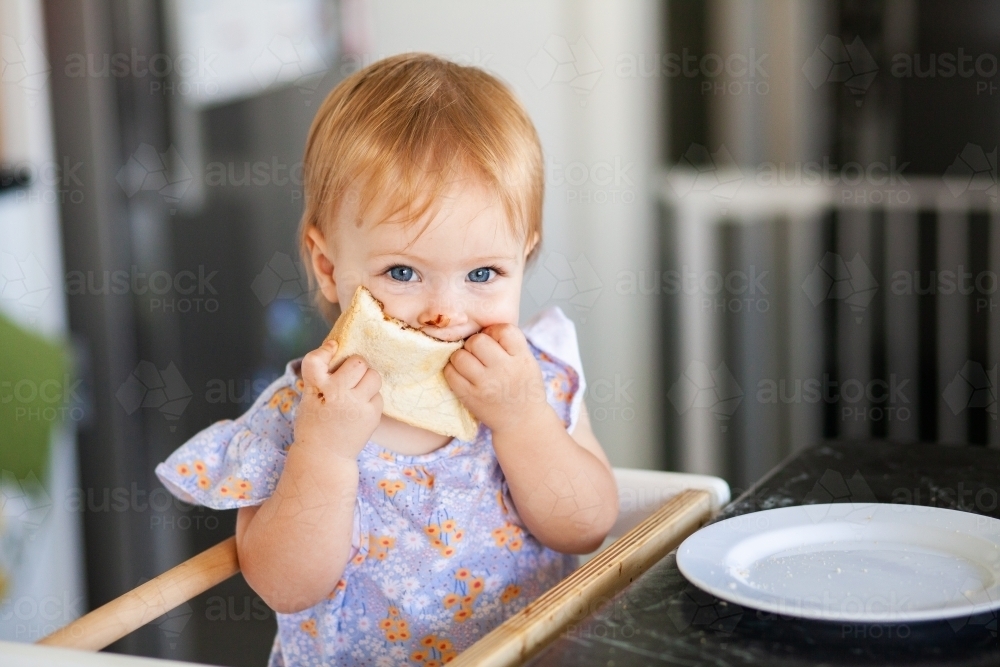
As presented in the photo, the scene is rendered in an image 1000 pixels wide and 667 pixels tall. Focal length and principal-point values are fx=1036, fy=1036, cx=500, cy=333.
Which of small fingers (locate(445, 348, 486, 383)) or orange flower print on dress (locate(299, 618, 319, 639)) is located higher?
small fingers (locate(445, 348, 486, 383))

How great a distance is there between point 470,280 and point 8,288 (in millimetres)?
1429

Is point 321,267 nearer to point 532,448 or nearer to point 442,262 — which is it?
point 442,262

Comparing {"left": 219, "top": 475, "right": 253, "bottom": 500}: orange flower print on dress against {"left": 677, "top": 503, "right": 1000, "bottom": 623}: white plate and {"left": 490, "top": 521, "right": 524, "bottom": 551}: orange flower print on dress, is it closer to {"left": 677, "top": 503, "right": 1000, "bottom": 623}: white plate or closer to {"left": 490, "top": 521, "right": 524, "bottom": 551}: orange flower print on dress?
{"left": 490, "top": 521, "right": 524, "bottom": 551}: orange flower print on dress

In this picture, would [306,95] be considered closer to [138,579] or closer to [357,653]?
[138,579]

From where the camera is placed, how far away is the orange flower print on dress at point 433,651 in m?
1.06

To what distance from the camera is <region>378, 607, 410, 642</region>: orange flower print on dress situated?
3.48ft

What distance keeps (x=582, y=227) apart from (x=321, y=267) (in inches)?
75.7

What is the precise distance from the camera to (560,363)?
3.89ft

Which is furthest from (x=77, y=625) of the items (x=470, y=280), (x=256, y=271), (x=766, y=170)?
(x=766, y=170)

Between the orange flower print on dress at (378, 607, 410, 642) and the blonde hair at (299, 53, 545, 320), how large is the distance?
398mm

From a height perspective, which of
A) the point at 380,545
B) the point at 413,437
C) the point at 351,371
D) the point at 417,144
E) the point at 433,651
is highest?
the point at 417,144

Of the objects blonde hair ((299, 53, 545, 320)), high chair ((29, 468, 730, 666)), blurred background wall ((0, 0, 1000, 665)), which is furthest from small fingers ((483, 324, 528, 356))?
blurred background wall ((0, 0, 1000, 665))

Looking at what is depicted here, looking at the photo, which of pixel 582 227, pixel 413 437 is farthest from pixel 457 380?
pixel 582 227

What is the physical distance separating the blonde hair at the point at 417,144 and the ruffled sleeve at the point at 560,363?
5.4 inches
